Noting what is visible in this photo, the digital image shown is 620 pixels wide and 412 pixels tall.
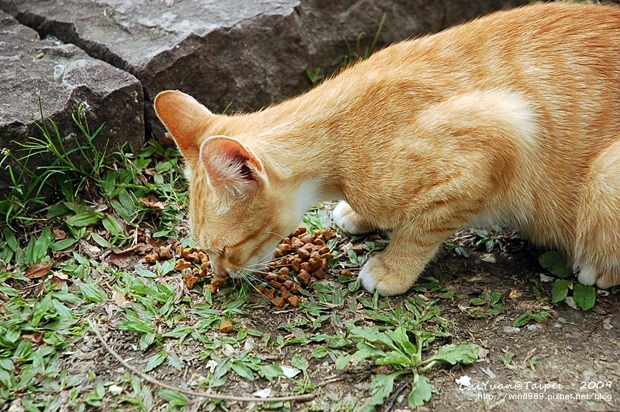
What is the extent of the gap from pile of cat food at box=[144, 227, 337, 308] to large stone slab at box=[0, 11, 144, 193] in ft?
2.58

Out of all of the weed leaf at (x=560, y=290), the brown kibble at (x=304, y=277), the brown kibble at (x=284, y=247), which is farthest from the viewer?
the brown kibble at (x=284, y=247)

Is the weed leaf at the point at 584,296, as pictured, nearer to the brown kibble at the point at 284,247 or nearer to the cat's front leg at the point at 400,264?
the cat's front leg at the point at 400,264

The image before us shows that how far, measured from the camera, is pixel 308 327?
300cm

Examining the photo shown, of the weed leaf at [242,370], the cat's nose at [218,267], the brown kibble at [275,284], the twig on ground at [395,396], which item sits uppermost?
the cat's nose at [218,267]

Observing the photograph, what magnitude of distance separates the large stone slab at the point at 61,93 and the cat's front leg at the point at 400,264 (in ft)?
5.38

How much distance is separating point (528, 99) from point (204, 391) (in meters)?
1.86

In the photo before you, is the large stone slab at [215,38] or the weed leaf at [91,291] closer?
the weed leaf at [91,291]

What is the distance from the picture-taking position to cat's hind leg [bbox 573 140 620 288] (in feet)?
9.52

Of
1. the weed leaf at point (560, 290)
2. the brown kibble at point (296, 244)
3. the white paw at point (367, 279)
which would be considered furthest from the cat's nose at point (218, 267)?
the weed leaf at point (560, 290)

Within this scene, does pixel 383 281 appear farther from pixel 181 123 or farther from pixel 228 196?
pixel 181 123

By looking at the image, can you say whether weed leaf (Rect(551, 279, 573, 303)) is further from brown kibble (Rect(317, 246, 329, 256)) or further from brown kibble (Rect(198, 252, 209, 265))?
brown kibble (Rect(198, 252, 209, 265))

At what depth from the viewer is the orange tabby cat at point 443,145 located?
289cm

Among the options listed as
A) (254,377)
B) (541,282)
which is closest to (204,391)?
(254,377)

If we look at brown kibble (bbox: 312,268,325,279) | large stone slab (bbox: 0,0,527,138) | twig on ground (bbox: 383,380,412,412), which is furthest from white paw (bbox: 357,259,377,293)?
large stone slab (bbox: 0,0,527,138)
